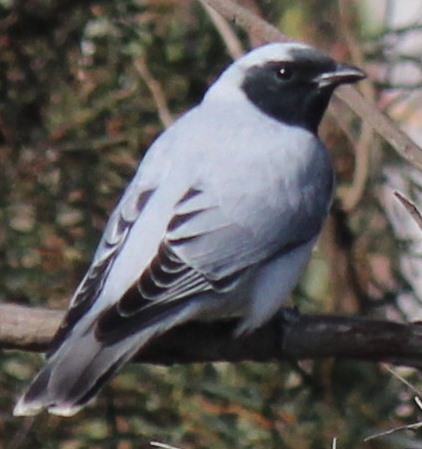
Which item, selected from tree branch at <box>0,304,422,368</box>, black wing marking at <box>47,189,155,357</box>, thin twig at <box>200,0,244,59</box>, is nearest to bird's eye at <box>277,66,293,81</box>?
thin twig at <box>200,0,244,59</box>

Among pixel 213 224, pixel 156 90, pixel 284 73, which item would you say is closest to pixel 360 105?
pixel 213 224

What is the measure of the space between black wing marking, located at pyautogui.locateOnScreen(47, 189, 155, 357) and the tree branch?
48mm

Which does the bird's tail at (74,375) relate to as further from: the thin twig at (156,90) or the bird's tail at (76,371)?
the thin twig at (156,90)

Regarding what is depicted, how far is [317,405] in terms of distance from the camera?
16.7 feet

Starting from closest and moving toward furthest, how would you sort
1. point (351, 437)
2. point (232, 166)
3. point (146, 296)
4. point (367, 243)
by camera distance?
point (146, 296), point (232, 166), point (351, 437), point (367, 243)

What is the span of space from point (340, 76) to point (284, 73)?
207mm

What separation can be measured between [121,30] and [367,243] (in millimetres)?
950

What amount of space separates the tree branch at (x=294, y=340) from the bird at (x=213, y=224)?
61mm

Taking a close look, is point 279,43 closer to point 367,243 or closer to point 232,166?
point 232,166

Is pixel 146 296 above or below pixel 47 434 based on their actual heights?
above

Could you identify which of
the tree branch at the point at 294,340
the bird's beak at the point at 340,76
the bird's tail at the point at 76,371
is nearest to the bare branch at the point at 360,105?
the bird's beak at the point at 340,76

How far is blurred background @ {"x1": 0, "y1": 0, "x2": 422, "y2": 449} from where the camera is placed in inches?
197

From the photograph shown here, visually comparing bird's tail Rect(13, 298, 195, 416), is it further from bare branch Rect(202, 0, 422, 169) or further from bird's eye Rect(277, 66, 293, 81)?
bird's eye Rect(277, 66, 293, 81)

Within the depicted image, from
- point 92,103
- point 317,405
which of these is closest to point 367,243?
point 317,405
